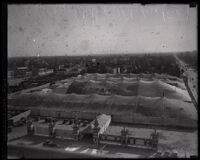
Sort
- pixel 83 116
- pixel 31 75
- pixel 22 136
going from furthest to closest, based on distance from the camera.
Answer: pixel 31 75, pixel 83 116, pixel 22 136

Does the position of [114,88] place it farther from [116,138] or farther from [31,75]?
[31,75]

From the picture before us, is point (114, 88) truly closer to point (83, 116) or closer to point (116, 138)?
point (83, 116)

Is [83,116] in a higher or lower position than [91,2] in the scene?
lower

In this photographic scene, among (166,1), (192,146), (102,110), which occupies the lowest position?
(192,146)

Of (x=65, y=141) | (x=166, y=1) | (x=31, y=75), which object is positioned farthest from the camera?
(x=31, y=75)

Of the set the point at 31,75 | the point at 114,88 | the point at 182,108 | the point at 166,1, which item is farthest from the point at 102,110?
the point at 31,75

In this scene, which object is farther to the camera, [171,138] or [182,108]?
[182,108]
